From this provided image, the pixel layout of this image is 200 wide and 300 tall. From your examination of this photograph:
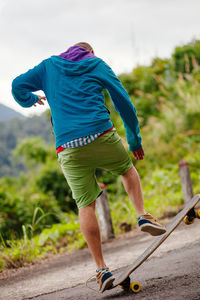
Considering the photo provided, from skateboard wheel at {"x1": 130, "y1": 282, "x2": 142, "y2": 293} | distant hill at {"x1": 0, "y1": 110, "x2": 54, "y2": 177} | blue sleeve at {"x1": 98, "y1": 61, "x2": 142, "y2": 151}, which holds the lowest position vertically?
distant hill at {"x1": 0, "y1": 110, "x2": 54, "y2": 177}

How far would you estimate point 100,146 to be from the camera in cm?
189

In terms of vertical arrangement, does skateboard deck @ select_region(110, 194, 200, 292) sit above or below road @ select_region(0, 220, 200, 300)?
above

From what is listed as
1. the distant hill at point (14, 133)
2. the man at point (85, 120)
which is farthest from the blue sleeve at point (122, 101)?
the distant hill at point (14, 133)

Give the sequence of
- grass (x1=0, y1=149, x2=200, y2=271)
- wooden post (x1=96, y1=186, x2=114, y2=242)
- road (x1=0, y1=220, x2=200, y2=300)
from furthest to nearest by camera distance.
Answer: wooden post (x1=96, y1=186, x2=114, y2=242), grass (x1=0, y1=149, x2=200, y2=271), road (x1=0, y1=220, x2=200, y2=300)

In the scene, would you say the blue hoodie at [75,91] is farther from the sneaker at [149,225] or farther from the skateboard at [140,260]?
the skateboard at [140,260]

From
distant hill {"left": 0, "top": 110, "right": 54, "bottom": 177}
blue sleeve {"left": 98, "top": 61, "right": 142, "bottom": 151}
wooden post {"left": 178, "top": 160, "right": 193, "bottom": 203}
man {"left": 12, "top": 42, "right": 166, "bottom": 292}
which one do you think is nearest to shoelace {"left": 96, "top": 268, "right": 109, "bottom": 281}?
man {"left": 12, "top": 42, "right": 166, "bottom": 292}

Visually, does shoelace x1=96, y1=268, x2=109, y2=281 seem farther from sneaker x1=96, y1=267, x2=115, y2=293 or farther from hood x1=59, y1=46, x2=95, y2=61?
hood x1=59, y1=46, x2=95, y2=61

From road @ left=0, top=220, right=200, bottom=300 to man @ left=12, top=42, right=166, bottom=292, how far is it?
0.29m

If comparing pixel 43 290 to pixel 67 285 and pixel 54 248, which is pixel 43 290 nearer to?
pixel 67 285

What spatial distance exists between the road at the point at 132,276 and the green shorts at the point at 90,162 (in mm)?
642

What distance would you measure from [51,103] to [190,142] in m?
5.33

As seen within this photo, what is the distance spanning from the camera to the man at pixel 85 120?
6.10 feet

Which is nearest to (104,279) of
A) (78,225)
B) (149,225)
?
(149,225)

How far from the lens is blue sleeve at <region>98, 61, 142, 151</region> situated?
6.27 feet
